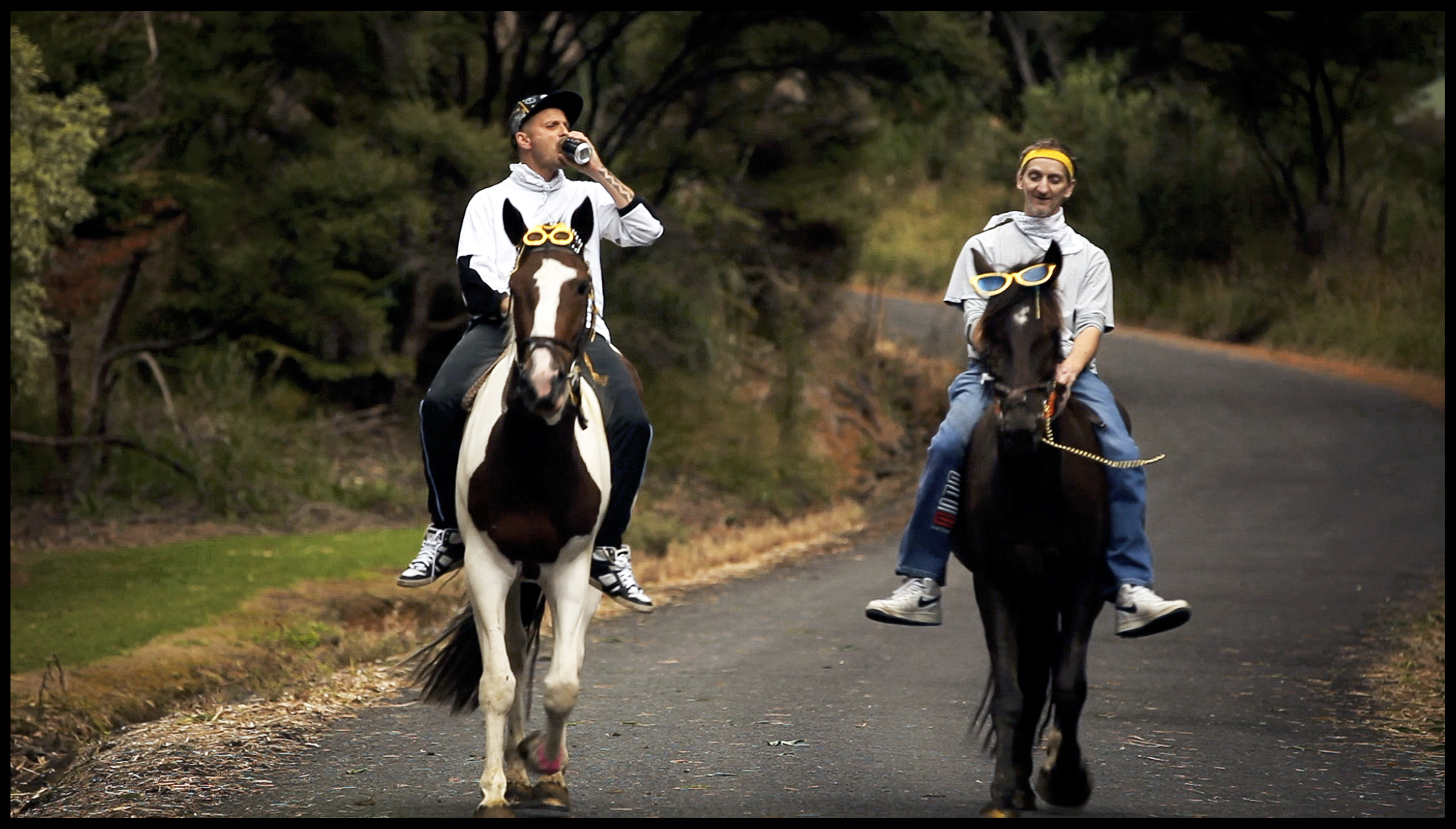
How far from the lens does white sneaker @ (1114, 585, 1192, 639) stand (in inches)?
259

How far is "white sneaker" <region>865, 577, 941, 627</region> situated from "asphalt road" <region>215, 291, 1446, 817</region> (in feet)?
2.51

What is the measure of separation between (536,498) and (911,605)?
1.70m

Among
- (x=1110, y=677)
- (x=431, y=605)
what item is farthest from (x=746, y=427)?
(x=1110, y=677)

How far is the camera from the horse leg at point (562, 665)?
21.5 ft

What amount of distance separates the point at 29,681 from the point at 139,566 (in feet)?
11.0

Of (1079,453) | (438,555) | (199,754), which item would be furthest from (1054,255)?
(199,754)

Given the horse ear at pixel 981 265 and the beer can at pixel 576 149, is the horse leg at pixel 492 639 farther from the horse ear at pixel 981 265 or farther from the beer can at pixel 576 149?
the horse ear at pixel 981 265

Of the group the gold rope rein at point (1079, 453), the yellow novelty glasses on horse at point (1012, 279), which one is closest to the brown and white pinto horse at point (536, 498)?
the yellow novelty glasses on horse at point (1012, 279)

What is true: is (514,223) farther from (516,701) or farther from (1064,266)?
(1064,266)

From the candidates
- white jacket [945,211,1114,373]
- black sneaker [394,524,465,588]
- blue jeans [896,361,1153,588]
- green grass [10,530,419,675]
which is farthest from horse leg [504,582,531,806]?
green grass [10,530,419,675]

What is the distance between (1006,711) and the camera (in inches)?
263

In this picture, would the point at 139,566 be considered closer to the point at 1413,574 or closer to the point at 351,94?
the point at 351,94

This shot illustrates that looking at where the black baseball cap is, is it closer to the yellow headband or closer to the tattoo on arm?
the tattoo on arm

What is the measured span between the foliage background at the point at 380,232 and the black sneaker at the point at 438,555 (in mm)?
7931
